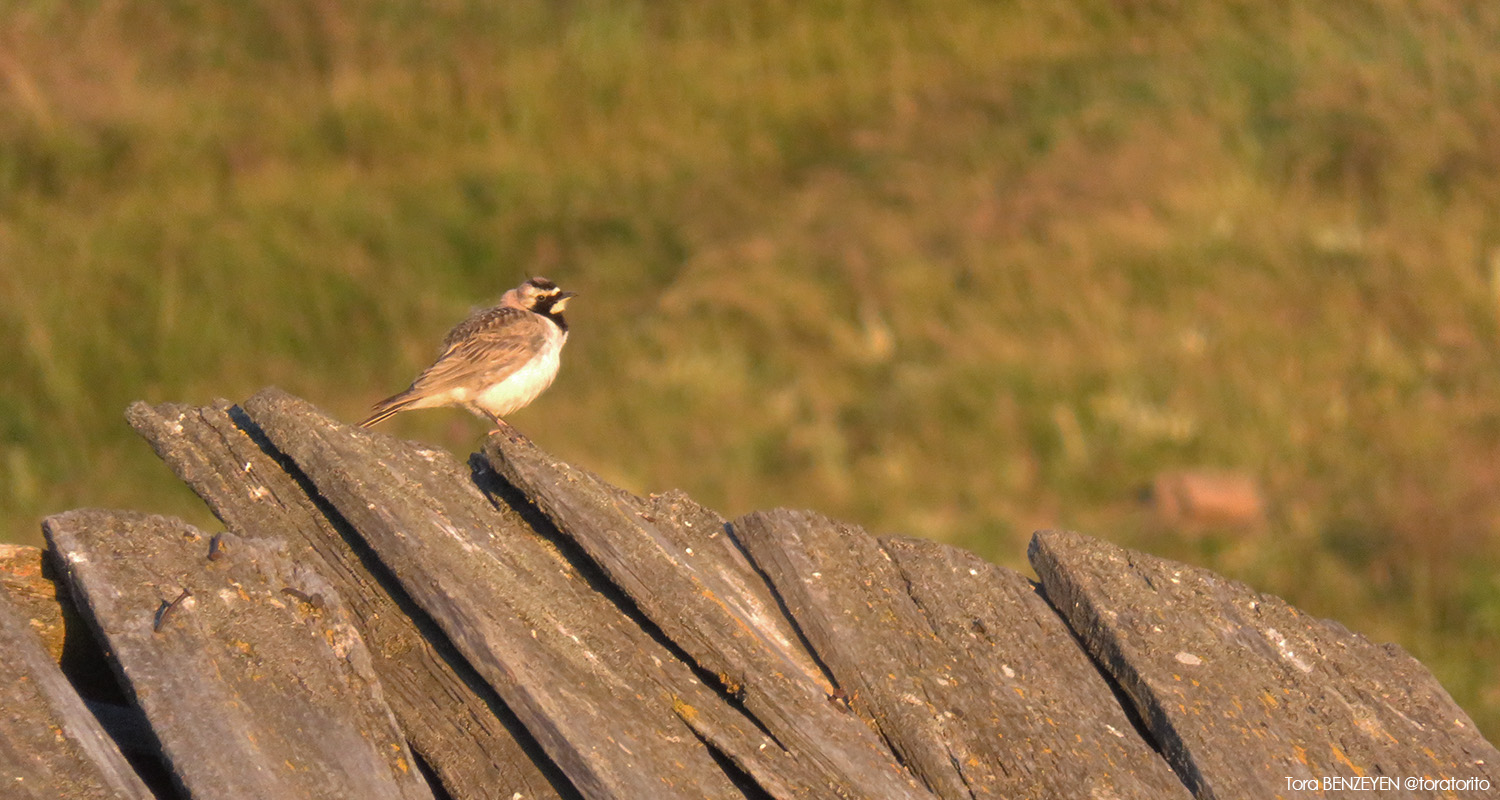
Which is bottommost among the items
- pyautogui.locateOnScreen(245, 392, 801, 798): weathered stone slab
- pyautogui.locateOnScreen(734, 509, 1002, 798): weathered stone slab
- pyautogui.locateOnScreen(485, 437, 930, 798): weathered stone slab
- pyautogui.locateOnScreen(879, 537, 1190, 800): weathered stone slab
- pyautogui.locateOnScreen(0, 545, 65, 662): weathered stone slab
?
pyautogui.locateOnScreen(0, 545, 65, 662): weathered stone slab

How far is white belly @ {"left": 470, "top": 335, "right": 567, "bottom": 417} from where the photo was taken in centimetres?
757

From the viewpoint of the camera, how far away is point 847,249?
51.6 feet

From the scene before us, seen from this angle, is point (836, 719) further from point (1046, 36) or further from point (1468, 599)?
point (1046, 36)

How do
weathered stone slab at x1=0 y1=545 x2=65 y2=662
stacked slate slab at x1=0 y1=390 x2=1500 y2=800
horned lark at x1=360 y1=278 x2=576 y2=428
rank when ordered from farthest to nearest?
horned lark at x1=360 y1=278 x2=576 y2=428, weathered stone slab at x1=0 y1=545 x2=65 y2=662, stacked slate slab at x1=0 y1=390 x2=1500 y2=800

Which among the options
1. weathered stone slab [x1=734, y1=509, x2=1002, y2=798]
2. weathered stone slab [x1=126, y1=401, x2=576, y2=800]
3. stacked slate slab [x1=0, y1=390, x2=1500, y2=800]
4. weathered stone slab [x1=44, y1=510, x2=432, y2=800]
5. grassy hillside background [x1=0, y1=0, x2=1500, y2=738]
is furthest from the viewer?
grassy hillside background [x1=0, y1=0, x2=1500, y2=738]

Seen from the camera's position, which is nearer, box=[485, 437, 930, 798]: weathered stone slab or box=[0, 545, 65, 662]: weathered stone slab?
box=[485, 437, 930, 798]: weathered stone slab

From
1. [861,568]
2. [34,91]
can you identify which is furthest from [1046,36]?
[861,568]

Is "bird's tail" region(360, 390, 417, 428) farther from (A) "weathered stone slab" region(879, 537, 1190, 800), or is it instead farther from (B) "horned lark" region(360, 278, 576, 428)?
(A) "weathered stone slab" region(879, 537, 1190, 800)

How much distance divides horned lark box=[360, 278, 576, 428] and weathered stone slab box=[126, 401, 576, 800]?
3.31 metres

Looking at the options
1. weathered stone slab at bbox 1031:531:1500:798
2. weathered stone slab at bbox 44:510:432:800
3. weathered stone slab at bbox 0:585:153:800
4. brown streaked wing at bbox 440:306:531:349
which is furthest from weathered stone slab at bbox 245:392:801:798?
brown streaked wing at bbox 440:306:531:349

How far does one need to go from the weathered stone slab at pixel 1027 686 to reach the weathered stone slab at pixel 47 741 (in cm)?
175

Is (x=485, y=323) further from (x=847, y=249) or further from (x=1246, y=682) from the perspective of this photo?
(x=847, y=249)

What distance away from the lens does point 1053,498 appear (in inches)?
515

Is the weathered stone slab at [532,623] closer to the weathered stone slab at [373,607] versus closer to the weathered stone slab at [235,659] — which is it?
the weathered stone slab at [373,607]
